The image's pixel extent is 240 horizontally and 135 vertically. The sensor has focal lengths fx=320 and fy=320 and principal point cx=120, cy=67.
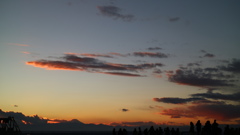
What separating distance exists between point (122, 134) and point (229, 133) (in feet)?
80.2

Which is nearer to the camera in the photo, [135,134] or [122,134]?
[122,134]

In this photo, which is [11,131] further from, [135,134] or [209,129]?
[209,129]

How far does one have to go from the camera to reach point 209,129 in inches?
2594

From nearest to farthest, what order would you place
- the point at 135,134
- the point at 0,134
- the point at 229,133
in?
the point at 229,133 < the point at 0,134 < the point at 135,134

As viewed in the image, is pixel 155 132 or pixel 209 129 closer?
pixel 209 129

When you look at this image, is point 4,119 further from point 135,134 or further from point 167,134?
point 167,134

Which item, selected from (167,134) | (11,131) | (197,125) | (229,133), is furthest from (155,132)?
(11,131)

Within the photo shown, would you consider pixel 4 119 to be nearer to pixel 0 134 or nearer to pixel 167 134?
pixel 0 134

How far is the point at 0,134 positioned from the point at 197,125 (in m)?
44.4

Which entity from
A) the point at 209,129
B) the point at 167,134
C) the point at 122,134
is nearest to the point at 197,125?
the point at 209,129

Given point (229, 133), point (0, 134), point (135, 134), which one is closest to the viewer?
point (229, 133)

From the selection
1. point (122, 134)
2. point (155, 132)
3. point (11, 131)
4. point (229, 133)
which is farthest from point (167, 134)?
point (11, 131)

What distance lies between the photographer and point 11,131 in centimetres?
7806

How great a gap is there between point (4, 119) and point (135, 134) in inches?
1309
